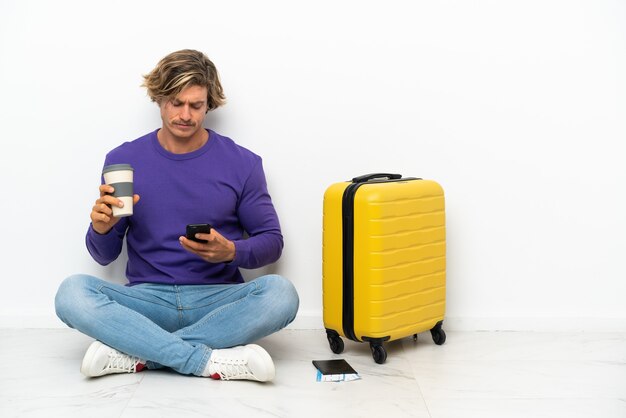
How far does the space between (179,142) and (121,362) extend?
2.37ft

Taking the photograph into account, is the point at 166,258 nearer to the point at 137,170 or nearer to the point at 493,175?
the point at 137,170

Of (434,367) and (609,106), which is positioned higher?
(609,106)

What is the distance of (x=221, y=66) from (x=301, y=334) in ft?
3.12

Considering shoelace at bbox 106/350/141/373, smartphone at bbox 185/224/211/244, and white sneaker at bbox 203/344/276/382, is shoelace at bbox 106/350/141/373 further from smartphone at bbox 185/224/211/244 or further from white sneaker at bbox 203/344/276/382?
smartphone at bbox 185/224/211/244

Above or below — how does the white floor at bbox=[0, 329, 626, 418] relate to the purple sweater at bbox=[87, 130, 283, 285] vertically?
below

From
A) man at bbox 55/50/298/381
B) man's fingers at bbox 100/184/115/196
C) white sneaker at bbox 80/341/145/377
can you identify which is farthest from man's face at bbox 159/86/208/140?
white sneaker at bbox 80/341/145/377

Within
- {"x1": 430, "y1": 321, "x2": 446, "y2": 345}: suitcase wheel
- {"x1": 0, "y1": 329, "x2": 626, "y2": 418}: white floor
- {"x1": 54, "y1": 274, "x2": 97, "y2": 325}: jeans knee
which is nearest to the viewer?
{"x1": 0, "y1": 329, "x2": 626, "y2": 418}: white floor

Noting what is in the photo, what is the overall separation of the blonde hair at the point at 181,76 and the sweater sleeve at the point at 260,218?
0.97 feet

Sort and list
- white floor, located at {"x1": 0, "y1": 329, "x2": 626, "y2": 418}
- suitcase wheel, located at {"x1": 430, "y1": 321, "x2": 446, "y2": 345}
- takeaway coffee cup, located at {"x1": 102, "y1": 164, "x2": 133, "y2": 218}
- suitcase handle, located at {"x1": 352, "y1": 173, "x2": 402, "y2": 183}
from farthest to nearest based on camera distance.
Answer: suitcase wheel, located at {"x1": 430, "y1": 321, "x2": 446, "y2": 345}
suitcase handle, located at {"x1": 352, "y1": 173, "x2": 402, "y2": 183}
takeaway coffee cup, located at {"x1": 102, "y1": 164, "x2": 133, "y2": 218}
white floor, located at {"x1": 0, "y1": 329, "x2": 626, "y2": 418}

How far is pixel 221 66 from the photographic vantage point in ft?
8.91

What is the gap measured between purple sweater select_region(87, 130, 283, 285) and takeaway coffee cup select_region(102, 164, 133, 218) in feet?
1.09

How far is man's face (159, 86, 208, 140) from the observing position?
246 cm

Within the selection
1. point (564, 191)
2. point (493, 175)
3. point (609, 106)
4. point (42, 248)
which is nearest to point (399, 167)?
point (493, 175)

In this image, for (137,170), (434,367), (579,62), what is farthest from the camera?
(579,62)
